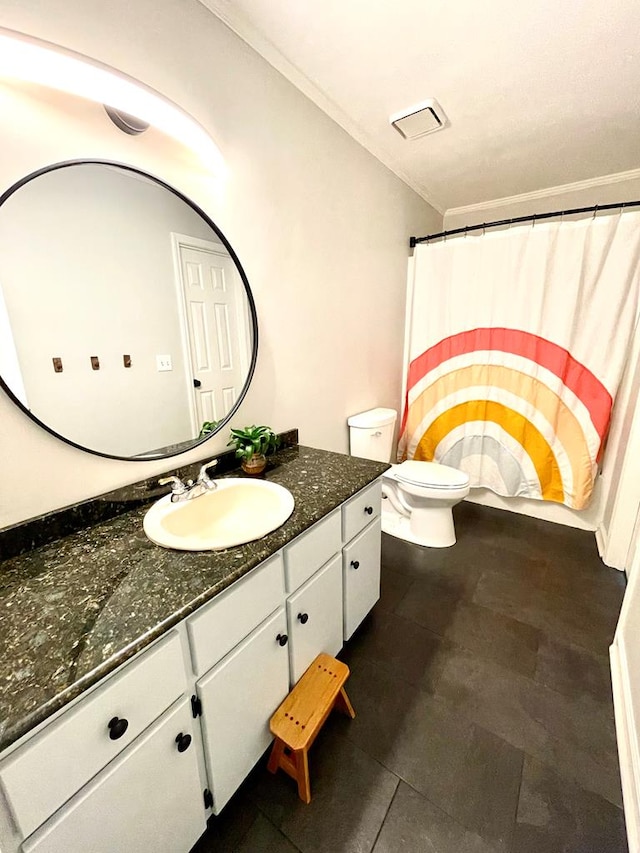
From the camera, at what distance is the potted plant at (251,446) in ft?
4.36

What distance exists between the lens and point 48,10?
0.82 metres

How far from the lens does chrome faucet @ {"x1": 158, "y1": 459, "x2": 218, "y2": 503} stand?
110 centimetres

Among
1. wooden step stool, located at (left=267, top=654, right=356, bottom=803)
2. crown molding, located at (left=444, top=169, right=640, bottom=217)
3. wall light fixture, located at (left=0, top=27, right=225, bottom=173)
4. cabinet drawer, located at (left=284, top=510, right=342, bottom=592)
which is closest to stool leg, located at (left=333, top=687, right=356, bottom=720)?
wooden step stool, located at (left=267, top=654, right=356, bottom=803)

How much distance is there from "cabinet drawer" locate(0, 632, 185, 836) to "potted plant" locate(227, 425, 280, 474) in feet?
2.25

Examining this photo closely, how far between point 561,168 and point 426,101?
1.21 meters

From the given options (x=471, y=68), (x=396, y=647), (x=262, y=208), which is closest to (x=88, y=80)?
(x=262, y=208)

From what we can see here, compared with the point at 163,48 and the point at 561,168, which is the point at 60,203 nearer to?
the point at 163,48

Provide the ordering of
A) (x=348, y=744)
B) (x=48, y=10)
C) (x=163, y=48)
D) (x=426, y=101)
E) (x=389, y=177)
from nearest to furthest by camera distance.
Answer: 1. (x=48, y=10)
2. (x=163, y=48)
3. (x=348, y=744)
4. (x=426, y=101)
5. (x=389, y=177)

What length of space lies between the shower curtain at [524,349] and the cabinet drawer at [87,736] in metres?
2.30

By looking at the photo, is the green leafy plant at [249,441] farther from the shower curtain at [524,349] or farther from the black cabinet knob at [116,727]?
the shower curtain at [524,349]

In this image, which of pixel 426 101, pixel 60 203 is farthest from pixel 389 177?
pixel 60 203

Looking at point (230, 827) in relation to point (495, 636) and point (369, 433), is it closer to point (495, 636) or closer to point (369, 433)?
point (495, 636)

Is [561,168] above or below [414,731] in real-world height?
above

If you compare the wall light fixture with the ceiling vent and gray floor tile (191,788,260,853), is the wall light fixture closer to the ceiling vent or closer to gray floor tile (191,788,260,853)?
the ceiling vent
